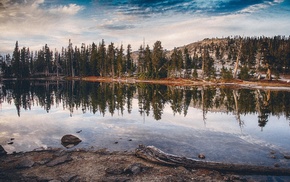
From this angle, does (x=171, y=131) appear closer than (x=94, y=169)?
No

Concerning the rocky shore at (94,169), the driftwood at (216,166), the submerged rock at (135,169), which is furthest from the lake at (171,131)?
the submerged rock at (135,169)

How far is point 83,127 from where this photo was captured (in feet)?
67.2

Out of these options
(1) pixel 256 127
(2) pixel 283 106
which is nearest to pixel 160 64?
(2) pixel 283 106

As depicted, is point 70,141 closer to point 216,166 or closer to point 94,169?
point 94,169

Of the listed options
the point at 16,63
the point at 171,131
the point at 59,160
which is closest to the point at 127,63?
the point at 16,63

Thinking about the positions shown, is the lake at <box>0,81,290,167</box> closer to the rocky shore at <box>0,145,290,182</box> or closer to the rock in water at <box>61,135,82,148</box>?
the rock in water at <box>61,135,82,148</box>

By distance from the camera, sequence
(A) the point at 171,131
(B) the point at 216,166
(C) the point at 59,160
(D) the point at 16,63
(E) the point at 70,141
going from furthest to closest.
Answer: (D) the point at 16,63, (A) the point at 171,131, (E) the point at 70,141, (C) the point at 59,160, (B) the point at 216,166

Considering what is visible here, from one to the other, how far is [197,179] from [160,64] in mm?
87622

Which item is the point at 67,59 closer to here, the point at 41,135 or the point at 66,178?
the point at 41,135

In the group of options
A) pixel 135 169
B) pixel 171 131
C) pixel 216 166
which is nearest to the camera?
pixel 135 169

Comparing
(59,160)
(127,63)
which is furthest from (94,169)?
(127,63)

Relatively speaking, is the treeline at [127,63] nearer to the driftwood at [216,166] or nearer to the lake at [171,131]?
the lake at [171,131]

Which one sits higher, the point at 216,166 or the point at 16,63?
the point at 16,63

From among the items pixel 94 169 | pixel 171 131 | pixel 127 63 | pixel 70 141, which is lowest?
pixel 171 131
